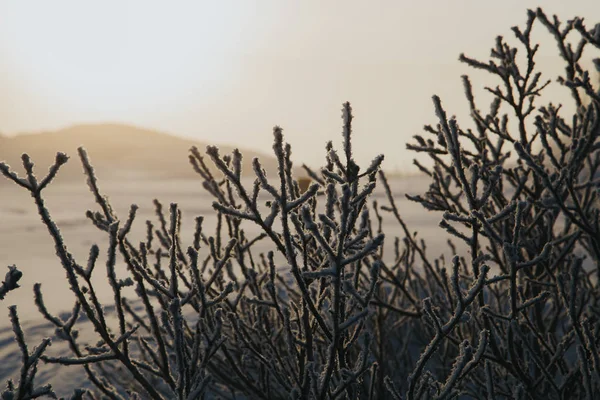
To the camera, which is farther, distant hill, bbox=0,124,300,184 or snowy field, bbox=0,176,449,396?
distant hill, bbox=0,124,300,184

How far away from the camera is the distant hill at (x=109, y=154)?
57.3 metres

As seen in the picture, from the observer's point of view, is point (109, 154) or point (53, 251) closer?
point (53, 251)

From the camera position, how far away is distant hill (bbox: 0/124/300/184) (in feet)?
188

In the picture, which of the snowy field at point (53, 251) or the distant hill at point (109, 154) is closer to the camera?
the snowy field at point (53, 251)

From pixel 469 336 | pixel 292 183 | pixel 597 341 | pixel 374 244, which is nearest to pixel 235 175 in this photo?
pixel 292 183

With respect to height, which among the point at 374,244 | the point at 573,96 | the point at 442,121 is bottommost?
the point at 374,244

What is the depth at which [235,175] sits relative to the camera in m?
1.34

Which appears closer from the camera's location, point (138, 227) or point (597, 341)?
point (597, 341)

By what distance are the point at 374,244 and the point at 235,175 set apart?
1.36 feet

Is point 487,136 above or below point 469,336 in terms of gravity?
above

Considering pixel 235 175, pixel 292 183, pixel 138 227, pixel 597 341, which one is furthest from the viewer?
pixel 138 227

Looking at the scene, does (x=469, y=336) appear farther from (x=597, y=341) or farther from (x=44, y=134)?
(x=44, y=134)

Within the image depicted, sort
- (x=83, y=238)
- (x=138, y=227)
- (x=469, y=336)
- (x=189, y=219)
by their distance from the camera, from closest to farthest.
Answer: (x=469, y=336)
(x=83, y=238)
(x=138, y=227)
(x=189, y=219)

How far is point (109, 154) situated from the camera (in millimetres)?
78250
